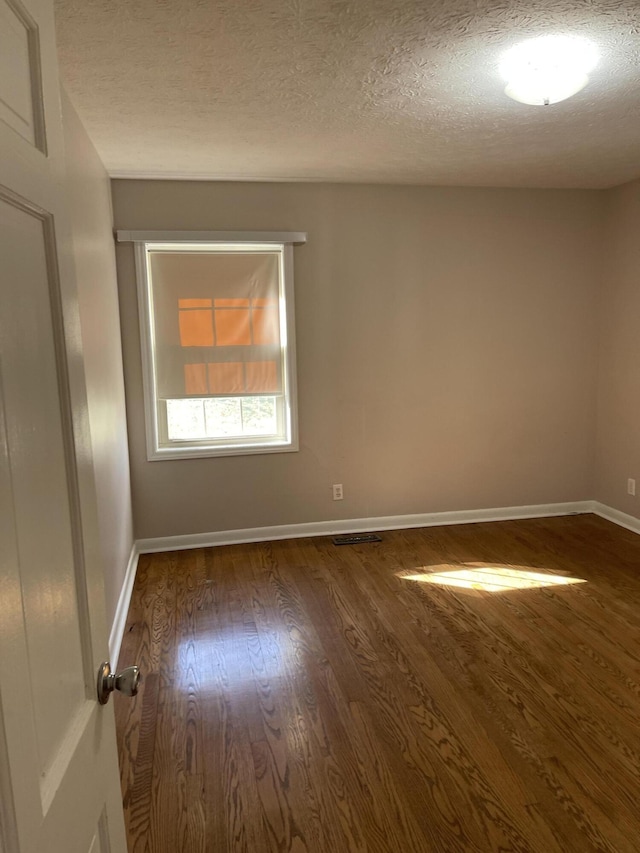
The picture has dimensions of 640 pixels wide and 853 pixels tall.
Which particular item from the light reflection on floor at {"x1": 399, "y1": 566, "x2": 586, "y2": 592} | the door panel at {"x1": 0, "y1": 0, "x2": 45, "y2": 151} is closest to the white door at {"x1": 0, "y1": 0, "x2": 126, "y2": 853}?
the door panel at {"x1": 0, "y1": 0, "x2": 45, "y2": 151}

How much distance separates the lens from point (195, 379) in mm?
3947

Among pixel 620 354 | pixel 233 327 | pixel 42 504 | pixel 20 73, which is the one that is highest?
pixel 20 73

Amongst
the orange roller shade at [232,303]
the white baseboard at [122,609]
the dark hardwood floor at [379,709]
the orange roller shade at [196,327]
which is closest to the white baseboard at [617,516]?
the dark hardwood floor at [379,709]

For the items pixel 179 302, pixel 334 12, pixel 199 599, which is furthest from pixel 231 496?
pixel 334 12

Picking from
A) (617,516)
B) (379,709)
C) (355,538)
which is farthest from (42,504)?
(617,516)

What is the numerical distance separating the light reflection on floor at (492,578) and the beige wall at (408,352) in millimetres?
853

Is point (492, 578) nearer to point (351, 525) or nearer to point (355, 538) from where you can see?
point (355, 538)

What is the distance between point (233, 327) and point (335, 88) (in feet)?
6.19

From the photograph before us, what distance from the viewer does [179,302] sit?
152 inches

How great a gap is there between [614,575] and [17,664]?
361cm

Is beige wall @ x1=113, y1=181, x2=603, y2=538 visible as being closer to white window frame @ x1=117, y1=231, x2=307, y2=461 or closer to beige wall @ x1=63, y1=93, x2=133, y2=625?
white window frame @ x1=117, y1=231, x2=307, y2=461

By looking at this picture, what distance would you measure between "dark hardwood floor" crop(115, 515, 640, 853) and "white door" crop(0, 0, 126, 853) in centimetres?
101

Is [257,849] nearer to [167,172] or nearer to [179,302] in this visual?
[179,302]

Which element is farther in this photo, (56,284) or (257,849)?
(257,849)
